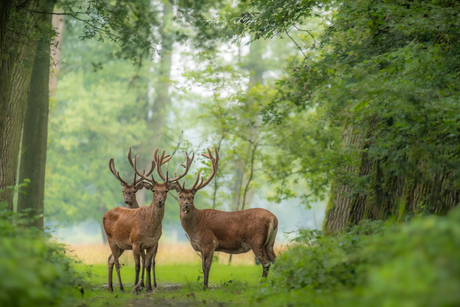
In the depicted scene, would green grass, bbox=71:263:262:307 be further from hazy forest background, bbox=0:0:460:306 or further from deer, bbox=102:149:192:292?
deer, bbox=102:149:192:292

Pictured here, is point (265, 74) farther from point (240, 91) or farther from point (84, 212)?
point (240, 91)

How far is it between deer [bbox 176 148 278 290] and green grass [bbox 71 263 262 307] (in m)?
0.71

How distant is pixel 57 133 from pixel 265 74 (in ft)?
46.0

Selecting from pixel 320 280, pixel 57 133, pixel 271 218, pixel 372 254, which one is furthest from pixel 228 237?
pixel 57 133

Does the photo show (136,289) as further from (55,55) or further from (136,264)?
(55,55)

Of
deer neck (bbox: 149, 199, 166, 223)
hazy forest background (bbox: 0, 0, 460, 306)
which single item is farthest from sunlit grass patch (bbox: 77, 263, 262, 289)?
deer neck (bbox: 149, 199, 166, 223)

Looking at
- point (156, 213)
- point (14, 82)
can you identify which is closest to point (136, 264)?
point (156, 213)

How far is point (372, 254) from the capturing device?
425cm

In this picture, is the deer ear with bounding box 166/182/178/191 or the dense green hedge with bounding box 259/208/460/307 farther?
the deer ear with bounding box 166/182/178/191

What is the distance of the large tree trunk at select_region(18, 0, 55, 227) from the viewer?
37.3 ft

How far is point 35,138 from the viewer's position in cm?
1153

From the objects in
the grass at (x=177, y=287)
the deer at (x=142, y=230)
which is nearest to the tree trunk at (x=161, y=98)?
the grass at (x=177, y=287)

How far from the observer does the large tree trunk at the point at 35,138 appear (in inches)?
448

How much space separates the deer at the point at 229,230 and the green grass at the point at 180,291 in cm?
71
